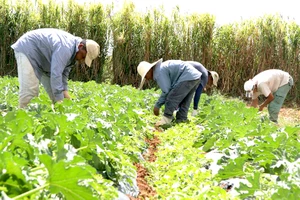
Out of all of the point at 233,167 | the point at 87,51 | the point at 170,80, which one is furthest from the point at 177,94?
the point at 233,167

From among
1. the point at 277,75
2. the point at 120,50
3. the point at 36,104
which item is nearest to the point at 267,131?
the point at 36,104

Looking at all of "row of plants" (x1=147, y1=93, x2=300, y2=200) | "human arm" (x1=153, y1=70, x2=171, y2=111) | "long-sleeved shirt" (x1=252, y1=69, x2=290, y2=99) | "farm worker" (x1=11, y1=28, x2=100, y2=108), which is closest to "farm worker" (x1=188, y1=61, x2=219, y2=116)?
"long-sleeved shirt" (x1=252, y1=69, x2=290, y2=99)

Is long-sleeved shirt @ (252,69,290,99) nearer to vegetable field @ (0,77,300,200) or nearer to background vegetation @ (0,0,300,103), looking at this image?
vegetable field @ (0,77,300,200)

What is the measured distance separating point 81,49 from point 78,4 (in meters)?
12.9

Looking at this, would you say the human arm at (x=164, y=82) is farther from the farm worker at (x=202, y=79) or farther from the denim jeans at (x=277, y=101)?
the denim jeans at (x=277, y=101)

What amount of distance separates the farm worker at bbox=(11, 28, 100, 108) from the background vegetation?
11530mm

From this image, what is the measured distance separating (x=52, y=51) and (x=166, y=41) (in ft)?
40.3

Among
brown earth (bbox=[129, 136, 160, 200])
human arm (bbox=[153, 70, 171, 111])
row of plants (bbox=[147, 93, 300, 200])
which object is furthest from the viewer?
human arm (bbox=[153, 70, 171, 111])

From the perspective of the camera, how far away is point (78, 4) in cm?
1769

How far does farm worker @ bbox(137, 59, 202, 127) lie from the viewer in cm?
689

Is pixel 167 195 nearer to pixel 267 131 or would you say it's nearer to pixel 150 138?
pixel 267 131

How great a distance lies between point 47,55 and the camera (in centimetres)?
556

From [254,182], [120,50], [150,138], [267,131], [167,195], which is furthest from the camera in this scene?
[120,50]

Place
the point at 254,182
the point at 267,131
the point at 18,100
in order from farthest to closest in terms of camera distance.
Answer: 1. the point at 18,100
2. the point at 267,131
3. the point at 254,182
